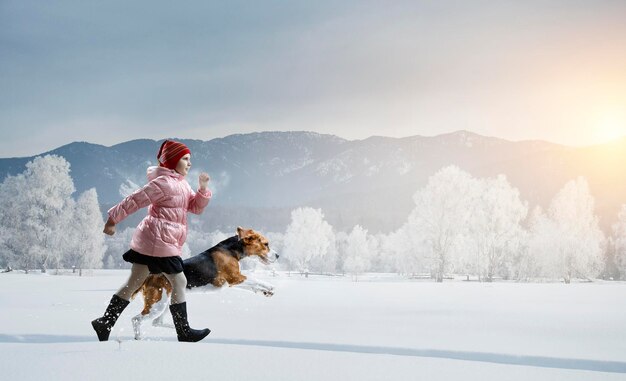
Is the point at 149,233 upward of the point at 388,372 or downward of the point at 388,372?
upward

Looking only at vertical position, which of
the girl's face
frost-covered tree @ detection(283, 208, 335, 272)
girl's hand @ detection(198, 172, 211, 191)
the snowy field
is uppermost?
frost-covered tree @ detection(283, 208, 335, 272)

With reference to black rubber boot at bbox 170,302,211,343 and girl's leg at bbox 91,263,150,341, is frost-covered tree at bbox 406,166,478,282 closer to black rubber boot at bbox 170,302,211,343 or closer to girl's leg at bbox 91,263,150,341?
black rubber boot at bbox 170,302,211,343

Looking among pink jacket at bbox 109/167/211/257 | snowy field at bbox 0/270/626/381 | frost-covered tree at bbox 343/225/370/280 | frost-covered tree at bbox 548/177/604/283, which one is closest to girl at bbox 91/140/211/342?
pink jacket at bbox 109/167/211/257

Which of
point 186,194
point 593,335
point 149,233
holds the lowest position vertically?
point 593,335

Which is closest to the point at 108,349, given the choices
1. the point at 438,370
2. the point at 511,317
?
the point at 438,370

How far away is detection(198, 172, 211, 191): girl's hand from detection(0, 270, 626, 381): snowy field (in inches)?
62.0

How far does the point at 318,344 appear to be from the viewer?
21.5ft

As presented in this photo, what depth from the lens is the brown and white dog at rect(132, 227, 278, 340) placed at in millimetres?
5805

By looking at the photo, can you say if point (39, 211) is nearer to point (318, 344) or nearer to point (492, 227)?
point (492, 227)

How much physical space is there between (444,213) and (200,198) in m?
36.8

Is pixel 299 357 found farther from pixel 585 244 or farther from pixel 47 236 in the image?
pixel 585 244

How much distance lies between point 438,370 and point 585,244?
4828 centimetres

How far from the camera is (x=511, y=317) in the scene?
31.9 feet

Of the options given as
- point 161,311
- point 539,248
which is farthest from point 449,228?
point 161,311
